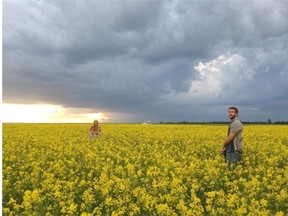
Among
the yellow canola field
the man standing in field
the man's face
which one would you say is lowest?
the yellow canola field

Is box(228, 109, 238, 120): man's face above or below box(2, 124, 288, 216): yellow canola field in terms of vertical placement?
above

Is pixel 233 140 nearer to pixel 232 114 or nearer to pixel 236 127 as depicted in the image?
pixel 236 127

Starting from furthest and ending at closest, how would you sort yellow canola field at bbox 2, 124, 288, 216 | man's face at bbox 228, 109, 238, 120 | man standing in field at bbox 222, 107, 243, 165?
man standing in field at bbox 222, 107, 243, 165, man's face at bbox 228, 109, 238, 120, yellow canola field at bbox 2, 124, 288, 216

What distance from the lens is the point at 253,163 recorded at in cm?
1409

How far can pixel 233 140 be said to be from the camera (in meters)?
12.0

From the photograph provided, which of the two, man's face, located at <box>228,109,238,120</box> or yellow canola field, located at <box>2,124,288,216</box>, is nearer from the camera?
yellow canola field, located at <box>2,124,288,216</box>

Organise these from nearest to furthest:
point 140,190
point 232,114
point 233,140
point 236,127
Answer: point 140,190 → point 232,114 → point 236,127 → point 233,140

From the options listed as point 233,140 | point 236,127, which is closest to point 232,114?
point 236,127

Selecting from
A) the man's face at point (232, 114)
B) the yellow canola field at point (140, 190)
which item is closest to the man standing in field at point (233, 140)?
the man's face at point (232, 114)

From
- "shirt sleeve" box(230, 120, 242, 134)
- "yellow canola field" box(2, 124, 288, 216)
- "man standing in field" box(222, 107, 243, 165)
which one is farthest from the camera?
"shirt sleeve" box(230, 120, 242, 134)

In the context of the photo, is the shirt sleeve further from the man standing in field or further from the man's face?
the man's face

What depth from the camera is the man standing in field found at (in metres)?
11.6

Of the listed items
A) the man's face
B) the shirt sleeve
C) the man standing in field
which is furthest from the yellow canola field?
the man's face

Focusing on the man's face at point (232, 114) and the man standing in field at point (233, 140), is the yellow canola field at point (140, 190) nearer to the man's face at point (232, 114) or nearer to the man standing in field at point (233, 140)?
the man standing in field at point (233, 140)
